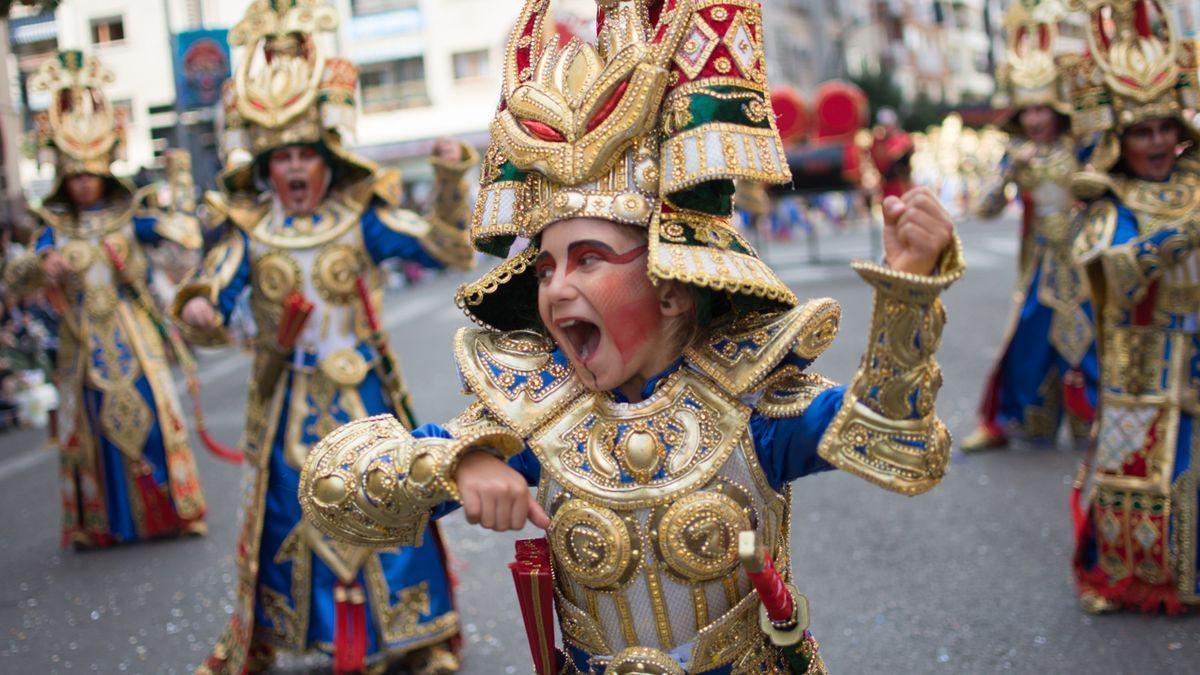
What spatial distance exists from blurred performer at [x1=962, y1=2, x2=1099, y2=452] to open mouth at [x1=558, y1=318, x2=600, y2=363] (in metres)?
5.05

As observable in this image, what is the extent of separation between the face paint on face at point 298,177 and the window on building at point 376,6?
33.6 meters

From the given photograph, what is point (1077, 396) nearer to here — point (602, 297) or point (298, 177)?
point (298, 177)

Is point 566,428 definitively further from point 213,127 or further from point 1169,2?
point 213,127

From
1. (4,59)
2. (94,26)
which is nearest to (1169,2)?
(4,59)

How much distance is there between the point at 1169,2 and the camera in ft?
14.3

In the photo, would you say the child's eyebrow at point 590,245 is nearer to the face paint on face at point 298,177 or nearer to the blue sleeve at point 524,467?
the blue sleeve at point 524,467

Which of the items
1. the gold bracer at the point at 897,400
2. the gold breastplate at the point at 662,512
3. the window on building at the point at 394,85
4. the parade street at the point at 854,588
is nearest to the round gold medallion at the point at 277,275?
the parade street at the point at 854,588

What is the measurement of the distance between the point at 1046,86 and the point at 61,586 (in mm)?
6028

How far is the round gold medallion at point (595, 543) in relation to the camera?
2.19m

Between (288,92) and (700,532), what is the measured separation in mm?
2878

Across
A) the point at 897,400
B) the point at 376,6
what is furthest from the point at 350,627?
the point at 376,6

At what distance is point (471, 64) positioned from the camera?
36031 mm

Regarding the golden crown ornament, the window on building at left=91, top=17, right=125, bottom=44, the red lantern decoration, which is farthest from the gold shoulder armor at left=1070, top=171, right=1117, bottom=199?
the window on building at left=91, top=17, right=125, bottom=44

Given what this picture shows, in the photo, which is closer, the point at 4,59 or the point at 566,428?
the point at 566,428
